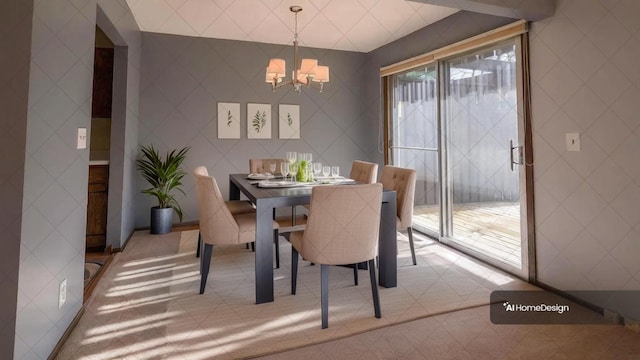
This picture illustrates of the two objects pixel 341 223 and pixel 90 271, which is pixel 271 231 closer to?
pixel 341 223

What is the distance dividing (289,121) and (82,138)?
2.93 metres

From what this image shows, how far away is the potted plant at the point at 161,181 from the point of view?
3865 mm

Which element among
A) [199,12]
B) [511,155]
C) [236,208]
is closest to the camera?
[511,155]

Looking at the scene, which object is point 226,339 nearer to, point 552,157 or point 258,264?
point 258,264

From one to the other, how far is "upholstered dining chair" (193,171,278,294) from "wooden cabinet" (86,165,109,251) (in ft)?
5.20

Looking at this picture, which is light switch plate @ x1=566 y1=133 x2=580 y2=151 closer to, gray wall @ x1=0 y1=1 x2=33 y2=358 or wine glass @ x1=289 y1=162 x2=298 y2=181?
wine glass @ x1=289 y1=162 x2=298 y2=181

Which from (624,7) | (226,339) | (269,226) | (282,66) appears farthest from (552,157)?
(226,339)

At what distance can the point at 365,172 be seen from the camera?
343cm

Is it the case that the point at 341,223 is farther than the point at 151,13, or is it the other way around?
the point at 151,13

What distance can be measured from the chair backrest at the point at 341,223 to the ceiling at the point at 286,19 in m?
2.15

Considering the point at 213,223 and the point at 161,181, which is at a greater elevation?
the point at 161,181

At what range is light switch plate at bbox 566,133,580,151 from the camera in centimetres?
222

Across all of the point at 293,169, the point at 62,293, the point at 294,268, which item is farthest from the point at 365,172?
the point at 62,293

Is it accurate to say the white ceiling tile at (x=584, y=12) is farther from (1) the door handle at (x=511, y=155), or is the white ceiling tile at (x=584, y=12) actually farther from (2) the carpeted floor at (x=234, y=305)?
(2) the carpeted floor at (x=234, y=305)
